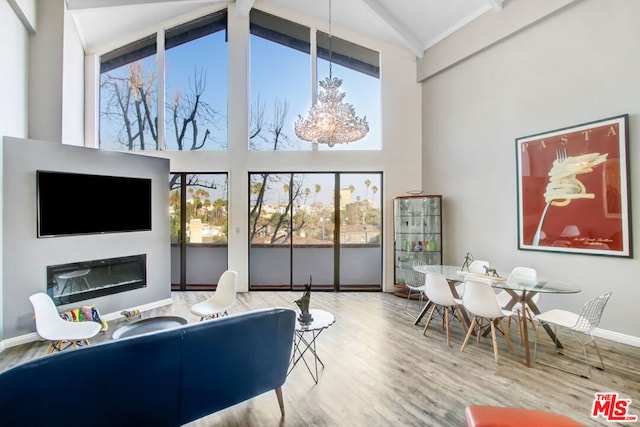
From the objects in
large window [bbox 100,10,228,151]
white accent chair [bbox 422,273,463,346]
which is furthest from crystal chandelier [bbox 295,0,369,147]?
large window [bbox 100,10,228,151]

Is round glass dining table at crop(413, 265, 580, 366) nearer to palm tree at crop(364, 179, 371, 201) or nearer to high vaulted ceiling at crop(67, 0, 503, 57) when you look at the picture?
palm tree at crop(364, 179, 371, 201)

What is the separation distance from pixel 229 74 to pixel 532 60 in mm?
5197

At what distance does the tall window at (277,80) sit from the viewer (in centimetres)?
605

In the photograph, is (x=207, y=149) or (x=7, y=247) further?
(x=207, y=149)

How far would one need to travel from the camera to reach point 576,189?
3.71 meters

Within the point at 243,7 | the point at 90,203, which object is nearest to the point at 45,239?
the point at 90,203

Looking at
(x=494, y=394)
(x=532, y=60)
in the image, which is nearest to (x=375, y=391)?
(x=494, y=394)

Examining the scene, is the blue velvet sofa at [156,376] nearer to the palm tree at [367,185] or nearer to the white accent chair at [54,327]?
the white accent chair at [54,327]

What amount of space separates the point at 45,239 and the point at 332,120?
4.08 metres

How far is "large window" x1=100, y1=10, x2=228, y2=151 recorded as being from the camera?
19.3 ft

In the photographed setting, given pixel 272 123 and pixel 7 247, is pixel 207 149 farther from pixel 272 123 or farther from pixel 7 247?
pixel 7 247

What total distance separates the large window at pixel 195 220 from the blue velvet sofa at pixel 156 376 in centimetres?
422

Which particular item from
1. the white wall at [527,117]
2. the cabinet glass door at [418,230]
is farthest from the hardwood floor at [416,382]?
the cabinet glass door at [418,230]

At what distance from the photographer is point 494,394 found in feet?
8.17
